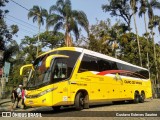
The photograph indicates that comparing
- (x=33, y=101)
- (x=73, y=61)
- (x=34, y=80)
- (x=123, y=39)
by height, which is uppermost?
(x=123, y=39)

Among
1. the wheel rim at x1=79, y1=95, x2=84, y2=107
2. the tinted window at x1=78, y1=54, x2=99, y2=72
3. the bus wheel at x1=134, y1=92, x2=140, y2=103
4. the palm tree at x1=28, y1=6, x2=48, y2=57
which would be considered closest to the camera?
the wheel rim at x1=79, y1=95, x2=84, y2=107

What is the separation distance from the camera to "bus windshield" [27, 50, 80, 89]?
51.2ft

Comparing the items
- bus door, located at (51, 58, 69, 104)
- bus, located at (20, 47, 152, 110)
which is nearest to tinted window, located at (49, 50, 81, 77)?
bus, located at (20, 47, 152, 110)

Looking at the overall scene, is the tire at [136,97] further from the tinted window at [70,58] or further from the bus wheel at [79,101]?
the tinted window at [70,58]

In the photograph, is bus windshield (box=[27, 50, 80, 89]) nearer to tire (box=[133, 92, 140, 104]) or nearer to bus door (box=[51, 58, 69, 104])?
bus door (box=[51, 58, 69, 104])

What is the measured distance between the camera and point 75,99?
1697 centimetres

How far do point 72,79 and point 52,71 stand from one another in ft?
5.10

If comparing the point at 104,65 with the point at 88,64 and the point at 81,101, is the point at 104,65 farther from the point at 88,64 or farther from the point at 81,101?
the point at 81,101

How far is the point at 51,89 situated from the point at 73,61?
2.46 metres

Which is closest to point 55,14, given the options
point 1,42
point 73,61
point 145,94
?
point 1,42

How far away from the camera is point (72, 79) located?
16750mm

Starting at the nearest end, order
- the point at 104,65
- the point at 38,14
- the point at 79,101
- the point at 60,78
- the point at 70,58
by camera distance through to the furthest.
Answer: the point at 60,78
the point at 70,58
the point at 79,101
the point at 104,65
the point at 38,14

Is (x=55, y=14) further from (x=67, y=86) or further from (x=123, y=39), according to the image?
(x=67, y=86)

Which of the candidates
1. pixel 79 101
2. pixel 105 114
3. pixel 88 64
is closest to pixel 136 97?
pixel 88 64
